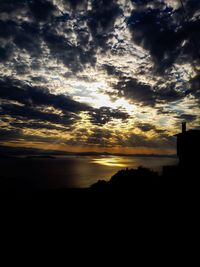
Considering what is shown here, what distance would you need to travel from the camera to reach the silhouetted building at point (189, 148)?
31672mm

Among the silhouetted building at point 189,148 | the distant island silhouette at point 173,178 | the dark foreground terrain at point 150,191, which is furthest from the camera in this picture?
the silhouetted building at point 189,148

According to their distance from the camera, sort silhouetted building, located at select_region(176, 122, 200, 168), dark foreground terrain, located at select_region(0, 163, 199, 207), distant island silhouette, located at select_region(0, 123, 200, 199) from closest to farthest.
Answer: dark foreground terrain, located at select_region(0, 163, 199, 207), distant island silhouette, located at select_region(0, 123, 200, 199), silhouetted building, located at select_region(176, 122, 200, 168)

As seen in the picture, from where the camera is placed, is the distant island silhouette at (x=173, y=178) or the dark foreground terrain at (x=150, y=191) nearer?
the dark foreground terrain at (x=150, y=191)

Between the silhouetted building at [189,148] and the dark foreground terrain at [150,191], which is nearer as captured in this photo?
the dark foreground terrain at [150,191]

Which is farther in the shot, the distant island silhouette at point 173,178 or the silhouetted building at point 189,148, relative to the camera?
the silhouetted building at point 189,148

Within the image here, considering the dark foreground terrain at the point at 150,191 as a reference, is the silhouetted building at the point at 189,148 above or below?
above

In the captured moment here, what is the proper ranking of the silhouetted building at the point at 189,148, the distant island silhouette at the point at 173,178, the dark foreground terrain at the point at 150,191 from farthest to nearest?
1. the silhouetted building at the point at 189,148
2. the distant island silhouette at the point at 173,178
3. the dark foreground terrain at the point at 150,191

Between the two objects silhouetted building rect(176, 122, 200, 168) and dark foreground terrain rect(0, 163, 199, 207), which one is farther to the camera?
silhouetted building rect(176, 122, 200, 168)

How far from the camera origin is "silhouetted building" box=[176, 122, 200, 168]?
31.7 meters

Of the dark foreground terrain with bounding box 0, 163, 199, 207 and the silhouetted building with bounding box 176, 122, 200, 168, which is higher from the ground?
the silhouetted building with bounding box 176, 122, 200, 168

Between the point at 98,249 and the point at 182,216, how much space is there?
879 cm

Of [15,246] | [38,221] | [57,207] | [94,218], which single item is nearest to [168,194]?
[94,218]

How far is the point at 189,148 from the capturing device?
1288 inches

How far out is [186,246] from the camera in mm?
11531
